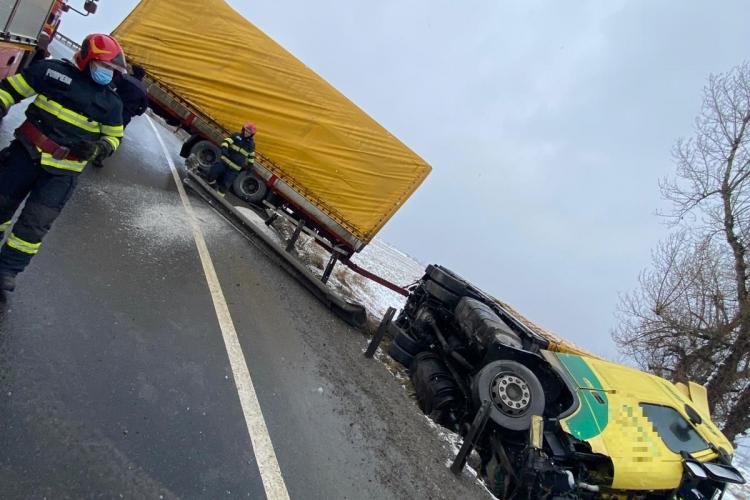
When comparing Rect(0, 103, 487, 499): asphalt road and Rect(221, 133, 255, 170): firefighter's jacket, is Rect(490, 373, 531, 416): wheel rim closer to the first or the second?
Rect(0, 103, 487, 499): asphalt road

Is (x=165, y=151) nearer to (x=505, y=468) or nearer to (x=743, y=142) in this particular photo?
(x=505, y=468)

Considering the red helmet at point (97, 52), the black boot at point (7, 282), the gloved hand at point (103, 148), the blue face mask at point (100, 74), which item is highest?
the red helmet at point (97, 52)

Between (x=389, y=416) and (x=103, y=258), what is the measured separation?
3.26 metres

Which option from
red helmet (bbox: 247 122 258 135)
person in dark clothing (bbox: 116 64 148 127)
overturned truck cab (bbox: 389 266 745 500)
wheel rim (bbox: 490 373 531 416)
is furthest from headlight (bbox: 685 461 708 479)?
red helmet (bbox: 247 122 258 135)

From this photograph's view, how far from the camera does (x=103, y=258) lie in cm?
432

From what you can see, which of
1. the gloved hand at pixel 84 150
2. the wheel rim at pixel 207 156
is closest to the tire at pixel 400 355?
the gloved hand at pixel 84 150

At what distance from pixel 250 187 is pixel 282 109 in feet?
6.45

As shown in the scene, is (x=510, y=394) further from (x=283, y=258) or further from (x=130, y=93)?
(x=130, y=93)

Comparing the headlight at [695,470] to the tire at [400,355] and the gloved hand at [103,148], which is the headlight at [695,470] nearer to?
the tire at [400,355]

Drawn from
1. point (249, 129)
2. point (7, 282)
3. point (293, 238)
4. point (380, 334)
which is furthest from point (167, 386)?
point (249, 129)

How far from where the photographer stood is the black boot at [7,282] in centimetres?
299

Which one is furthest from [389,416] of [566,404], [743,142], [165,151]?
[743,142]

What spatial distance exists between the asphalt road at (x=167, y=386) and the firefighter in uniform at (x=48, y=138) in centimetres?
50

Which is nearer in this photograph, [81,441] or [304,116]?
[81,441]
